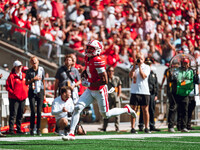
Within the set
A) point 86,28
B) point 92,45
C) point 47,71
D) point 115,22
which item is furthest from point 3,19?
point 92,45

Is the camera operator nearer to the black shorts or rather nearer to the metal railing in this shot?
the black shorts

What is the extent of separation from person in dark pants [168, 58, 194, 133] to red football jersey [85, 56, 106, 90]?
3914mm

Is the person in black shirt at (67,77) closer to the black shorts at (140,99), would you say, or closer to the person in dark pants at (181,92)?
the black shorts at (140,99)

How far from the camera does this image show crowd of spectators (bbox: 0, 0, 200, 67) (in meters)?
19.3

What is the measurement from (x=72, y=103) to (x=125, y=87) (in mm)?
5671

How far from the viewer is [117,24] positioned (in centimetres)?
2217

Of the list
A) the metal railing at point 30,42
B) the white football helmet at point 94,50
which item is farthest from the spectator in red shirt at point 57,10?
the white football helmet at point 94,50

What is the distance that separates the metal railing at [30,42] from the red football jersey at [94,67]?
7031mm

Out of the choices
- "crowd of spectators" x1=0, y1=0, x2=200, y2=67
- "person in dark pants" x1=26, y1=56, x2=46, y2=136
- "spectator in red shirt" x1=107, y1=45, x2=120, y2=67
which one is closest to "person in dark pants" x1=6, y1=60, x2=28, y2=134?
"person in dark pants" x1=26, y1=56, x2=46, y2=136

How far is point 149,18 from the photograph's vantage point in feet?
76.5

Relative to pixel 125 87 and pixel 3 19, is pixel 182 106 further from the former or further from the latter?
pixel 3 19

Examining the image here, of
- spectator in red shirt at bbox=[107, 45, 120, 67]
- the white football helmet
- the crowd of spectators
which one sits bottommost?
the white football helmet

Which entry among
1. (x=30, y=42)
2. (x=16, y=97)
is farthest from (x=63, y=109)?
(x=30, y=42)

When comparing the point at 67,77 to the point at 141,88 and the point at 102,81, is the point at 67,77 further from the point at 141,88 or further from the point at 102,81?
the point at 102,81
